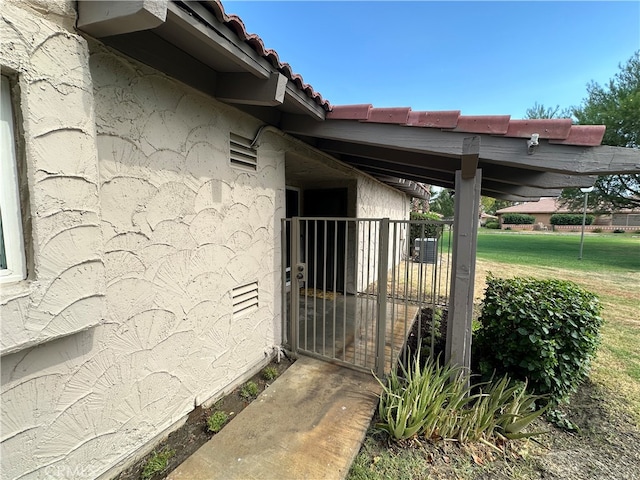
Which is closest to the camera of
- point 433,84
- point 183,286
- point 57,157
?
point 57,157

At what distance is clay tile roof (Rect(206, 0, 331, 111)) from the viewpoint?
2.11m

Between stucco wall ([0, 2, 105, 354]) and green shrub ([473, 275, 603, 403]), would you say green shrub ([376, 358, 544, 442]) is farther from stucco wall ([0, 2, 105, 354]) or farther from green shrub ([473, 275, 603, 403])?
stucco wall ([0, 2, 105, 354])

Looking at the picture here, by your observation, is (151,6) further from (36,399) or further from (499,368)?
(499,368)

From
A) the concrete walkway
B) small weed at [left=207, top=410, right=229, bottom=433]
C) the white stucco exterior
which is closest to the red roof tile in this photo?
the white stucco exterior

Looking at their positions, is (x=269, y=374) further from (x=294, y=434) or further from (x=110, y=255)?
(x=110, y=255)

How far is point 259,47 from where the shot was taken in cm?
252

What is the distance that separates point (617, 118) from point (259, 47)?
75.8 feet

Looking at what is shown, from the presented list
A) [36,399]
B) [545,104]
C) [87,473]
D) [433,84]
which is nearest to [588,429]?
[87,473]

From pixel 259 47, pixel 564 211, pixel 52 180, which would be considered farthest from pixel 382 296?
pixel 564 211

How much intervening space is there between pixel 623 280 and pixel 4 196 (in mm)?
16670

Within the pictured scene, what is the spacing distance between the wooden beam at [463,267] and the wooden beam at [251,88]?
229cm

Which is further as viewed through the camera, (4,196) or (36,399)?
(36,399)

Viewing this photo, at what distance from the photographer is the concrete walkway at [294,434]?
7.96 ft

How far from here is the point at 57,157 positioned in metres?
1.82
